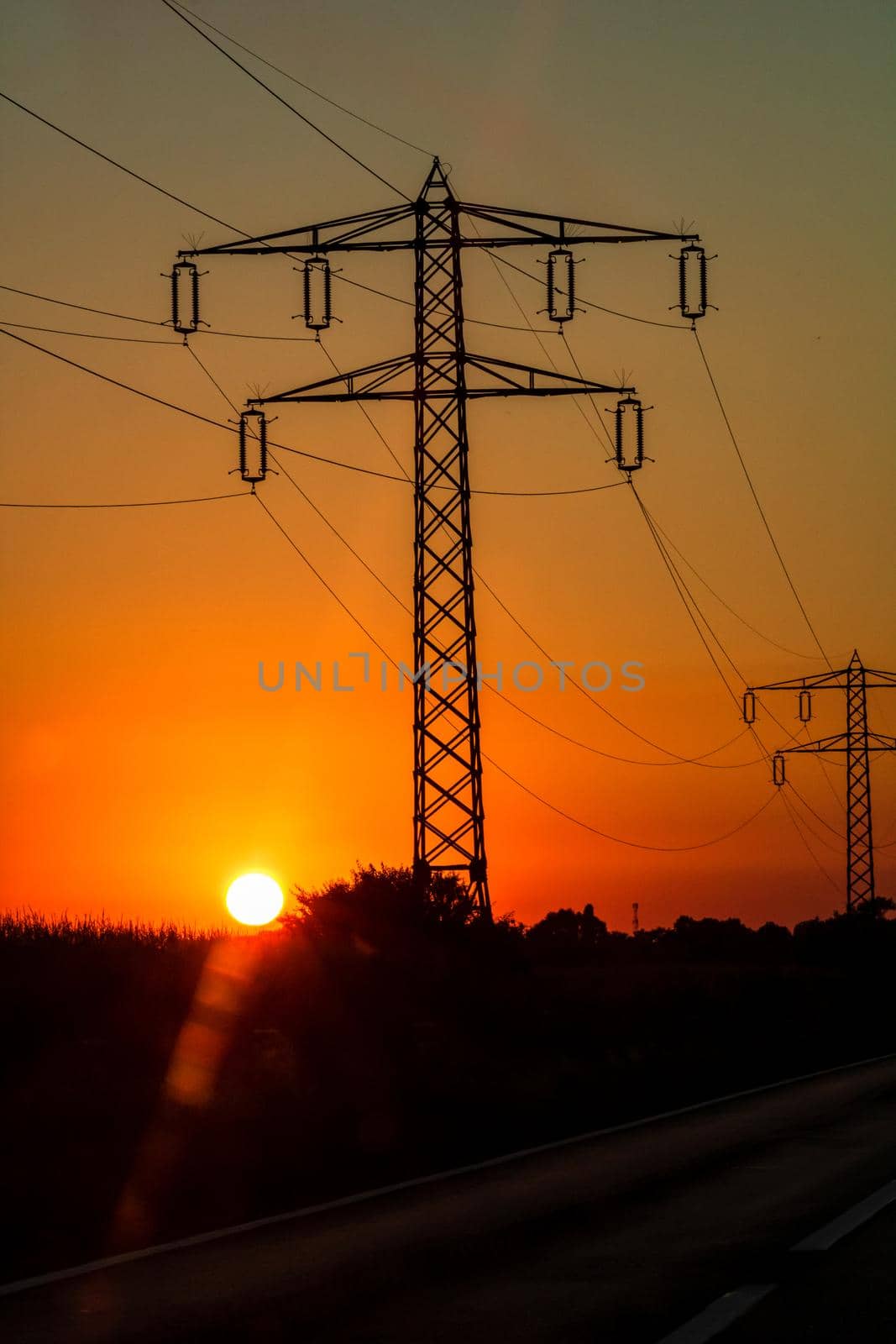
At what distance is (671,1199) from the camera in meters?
13.2

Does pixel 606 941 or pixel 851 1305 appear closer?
pixel 851 1305

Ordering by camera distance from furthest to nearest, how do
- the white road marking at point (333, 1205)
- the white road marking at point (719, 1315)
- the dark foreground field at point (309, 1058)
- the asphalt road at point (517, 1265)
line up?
the dark foreground field at point (309, 1058) < the white road marking at point (333, 1205) < the asphalt road at point (517, 1265) < the white road marking at point (719, 1315)

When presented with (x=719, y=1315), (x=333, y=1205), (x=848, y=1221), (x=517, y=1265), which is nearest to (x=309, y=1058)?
(x=333, y=1205)

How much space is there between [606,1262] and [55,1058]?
35.3 feet

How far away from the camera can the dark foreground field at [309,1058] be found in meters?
14.2

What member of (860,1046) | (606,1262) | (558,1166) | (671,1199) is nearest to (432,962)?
(860,1046)

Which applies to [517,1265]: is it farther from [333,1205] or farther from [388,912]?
[388,912]

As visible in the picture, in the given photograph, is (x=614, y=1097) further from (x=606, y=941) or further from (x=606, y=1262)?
(x=606, y=941)

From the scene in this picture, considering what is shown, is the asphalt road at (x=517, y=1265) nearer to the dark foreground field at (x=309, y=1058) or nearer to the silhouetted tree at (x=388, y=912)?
the dark foreground field at (x=309, y=1058)

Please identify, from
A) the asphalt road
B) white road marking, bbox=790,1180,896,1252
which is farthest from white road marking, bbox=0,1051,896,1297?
white road marking, bbox=790,1180,896,1252

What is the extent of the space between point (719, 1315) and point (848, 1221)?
131 inches

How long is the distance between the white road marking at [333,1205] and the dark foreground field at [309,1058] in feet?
0.93

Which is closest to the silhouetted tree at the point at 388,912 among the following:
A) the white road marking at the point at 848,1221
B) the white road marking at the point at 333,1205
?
the white road marking at the point at 333,1205

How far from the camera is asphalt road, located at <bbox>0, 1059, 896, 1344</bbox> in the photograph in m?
8.84
